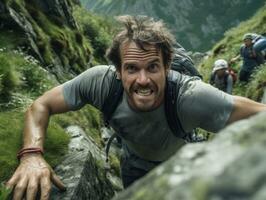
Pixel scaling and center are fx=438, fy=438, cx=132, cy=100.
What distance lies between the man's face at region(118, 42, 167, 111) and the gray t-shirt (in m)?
0.23

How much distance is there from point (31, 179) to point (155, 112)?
175 cm

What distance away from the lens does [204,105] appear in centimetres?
519

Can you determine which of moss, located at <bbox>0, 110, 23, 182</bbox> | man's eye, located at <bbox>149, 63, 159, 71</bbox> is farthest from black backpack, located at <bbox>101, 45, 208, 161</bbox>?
moss, located at <bbox>0, 110, 23, 182</bbox>

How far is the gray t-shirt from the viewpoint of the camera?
5.20 m

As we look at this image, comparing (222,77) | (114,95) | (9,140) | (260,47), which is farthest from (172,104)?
(260,47)

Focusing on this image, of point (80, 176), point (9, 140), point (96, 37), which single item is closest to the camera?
point (80, 176)

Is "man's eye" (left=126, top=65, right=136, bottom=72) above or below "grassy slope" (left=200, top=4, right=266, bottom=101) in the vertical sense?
above

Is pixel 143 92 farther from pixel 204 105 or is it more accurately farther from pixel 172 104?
pixel 204 105

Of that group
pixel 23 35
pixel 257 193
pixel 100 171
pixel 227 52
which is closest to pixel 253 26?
pixel 227 52

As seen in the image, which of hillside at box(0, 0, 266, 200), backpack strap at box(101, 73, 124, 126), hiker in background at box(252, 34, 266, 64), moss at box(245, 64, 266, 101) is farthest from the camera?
hiker in background at box(252, 34, 266, 64)

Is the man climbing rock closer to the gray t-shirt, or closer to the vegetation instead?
the vegetation

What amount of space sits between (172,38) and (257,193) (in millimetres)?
4961

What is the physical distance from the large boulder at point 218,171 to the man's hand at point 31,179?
3.08 meters

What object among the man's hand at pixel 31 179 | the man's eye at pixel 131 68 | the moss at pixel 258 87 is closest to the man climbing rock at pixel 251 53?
the moss at pixel 258 87
